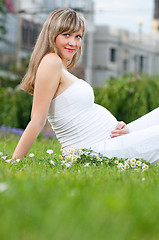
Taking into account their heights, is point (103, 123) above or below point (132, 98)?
above

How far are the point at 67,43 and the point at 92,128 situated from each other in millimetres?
660

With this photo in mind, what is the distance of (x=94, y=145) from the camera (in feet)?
10.7

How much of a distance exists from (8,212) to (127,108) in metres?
7.09

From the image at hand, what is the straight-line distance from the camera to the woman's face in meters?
3.26

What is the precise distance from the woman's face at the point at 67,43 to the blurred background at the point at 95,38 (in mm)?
10880

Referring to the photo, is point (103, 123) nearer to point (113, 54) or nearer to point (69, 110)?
point (69, 110)

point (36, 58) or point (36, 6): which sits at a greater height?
point (36, 58)

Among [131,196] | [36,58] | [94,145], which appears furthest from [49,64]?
[131,196]

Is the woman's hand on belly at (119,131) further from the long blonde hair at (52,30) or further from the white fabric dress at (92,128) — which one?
the long blonde hair at (52,30)

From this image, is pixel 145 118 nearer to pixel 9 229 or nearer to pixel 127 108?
pixel 9 229

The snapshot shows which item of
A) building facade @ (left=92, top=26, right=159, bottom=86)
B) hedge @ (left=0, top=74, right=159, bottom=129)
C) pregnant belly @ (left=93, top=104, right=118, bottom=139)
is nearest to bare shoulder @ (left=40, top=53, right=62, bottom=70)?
pregnant belly @ (left=93, top=104, right=118, bottom=139)

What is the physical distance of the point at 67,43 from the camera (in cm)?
328

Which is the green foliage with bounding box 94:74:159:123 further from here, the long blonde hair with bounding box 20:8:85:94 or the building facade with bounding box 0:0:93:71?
the building facade with bounding box 0:0:93:71

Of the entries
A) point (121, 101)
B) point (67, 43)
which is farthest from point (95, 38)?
point (67, 43)
